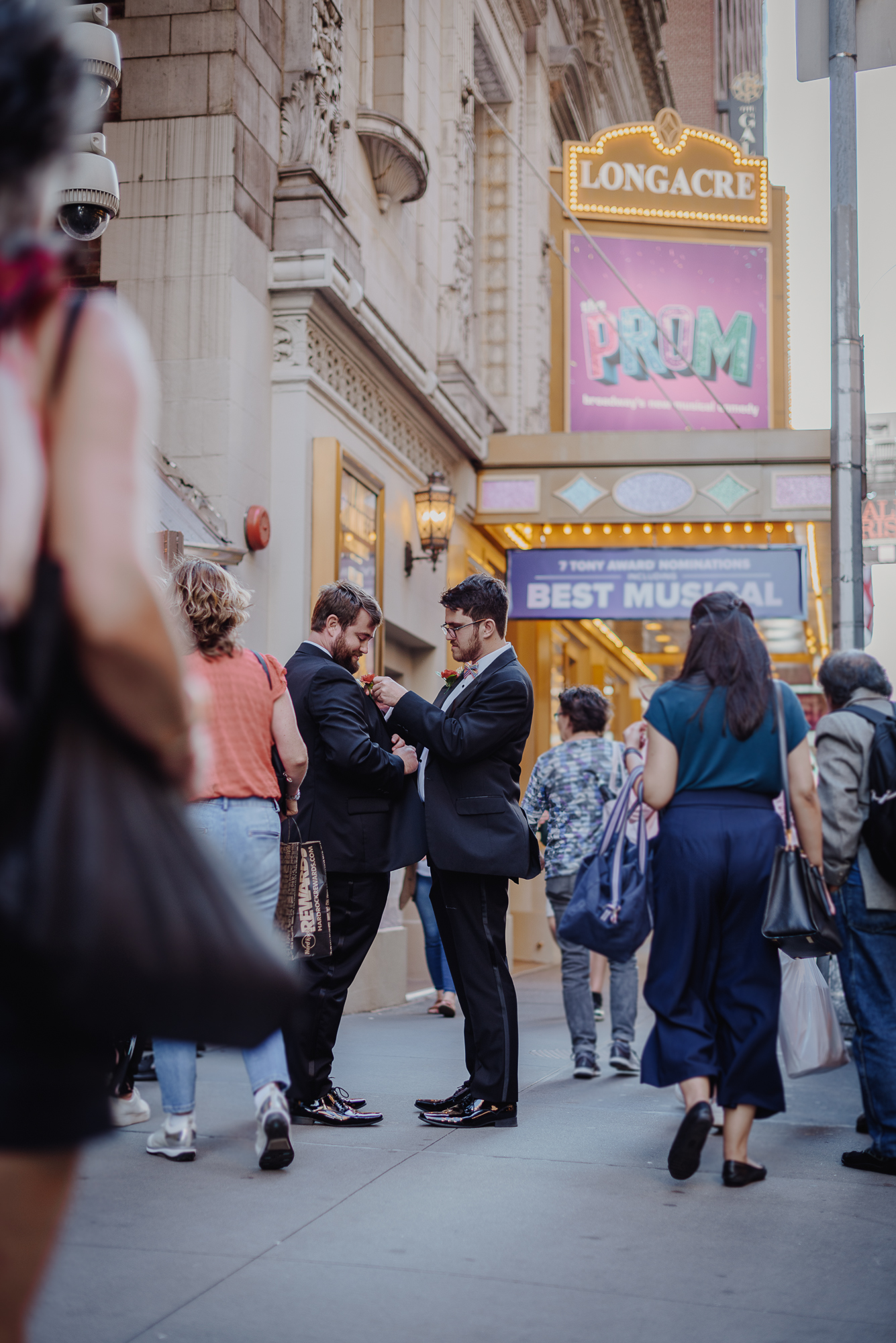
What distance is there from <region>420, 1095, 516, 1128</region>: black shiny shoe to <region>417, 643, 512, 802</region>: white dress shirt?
1190 mm

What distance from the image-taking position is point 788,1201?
4246mm

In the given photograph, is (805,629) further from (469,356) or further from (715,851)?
(715,851)

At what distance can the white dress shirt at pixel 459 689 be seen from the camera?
548 centimetres

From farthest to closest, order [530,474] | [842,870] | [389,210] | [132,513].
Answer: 1. [530,474]
2. [389,210]
3. [842,870]
4. [132,513]

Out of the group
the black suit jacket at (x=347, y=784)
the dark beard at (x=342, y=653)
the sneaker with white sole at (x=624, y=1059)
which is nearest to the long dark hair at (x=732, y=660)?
the black suit jacket at (x=347, y=784)

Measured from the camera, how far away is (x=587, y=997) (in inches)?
277

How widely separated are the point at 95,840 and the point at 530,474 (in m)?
A: 13.1

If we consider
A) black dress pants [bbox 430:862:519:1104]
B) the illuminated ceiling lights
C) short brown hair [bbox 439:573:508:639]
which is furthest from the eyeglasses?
the illuminated ceiling lights

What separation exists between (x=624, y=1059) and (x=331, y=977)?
2.40 metres

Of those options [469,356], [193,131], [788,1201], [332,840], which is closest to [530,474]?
[469,356]

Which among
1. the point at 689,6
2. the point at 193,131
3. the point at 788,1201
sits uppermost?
the point at 689,6

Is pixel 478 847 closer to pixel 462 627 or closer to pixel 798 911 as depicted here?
pixel 462 627

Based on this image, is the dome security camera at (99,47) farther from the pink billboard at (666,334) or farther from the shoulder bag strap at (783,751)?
the pink billboard at (666,334)

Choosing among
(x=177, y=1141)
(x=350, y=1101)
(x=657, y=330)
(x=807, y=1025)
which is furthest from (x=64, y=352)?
(x=657, y=330)
